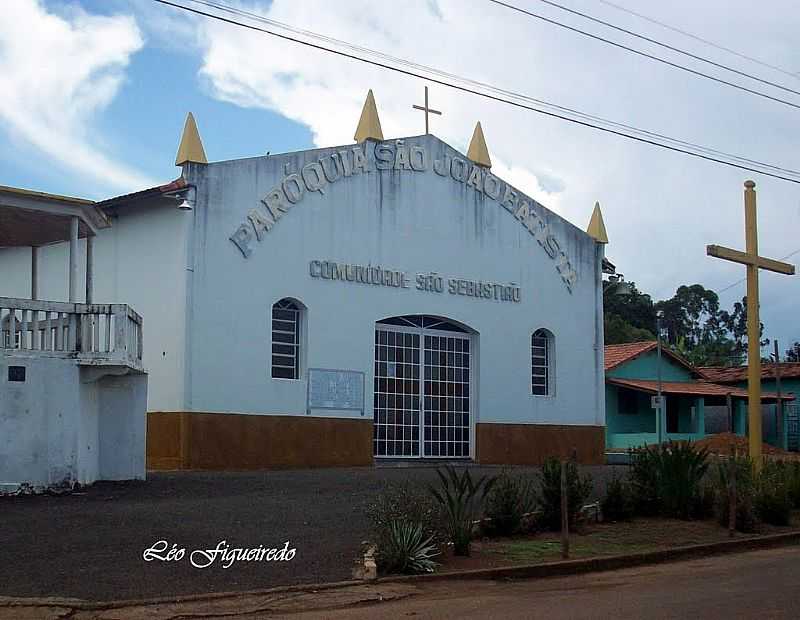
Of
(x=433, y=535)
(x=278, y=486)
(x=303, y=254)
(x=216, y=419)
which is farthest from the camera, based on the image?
(x=303, y=254)

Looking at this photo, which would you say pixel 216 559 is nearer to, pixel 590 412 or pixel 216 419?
pixel 216 419

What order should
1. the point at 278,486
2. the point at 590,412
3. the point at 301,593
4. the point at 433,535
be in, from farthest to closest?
the point at 590,412 → the point at 278,486 → the point at 433,535 → the point at 301,593

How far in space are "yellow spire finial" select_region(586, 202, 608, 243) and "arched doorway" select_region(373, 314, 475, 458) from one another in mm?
5202

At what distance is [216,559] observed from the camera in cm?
1038

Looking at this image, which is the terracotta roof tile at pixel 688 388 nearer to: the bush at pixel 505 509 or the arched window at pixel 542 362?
the arched window at pixel 542 362

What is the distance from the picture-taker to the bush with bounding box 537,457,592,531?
526 inches

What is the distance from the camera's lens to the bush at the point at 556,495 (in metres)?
13.4

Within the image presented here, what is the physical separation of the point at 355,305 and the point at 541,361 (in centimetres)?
624

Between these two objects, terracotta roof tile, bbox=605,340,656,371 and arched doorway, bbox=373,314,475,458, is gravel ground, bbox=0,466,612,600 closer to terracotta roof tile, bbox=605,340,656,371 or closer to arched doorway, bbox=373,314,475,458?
arched doorway, bbox=373,314,475,458

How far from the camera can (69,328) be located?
15.6 meters

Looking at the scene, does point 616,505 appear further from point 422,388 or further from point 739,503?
point 422,388

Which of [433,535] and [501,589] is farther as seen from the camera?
[433,535]

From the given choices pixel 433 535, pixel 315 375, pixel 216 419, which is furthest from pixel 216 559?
pixel 315 375

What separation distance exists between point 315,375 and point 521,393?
6137 mm
